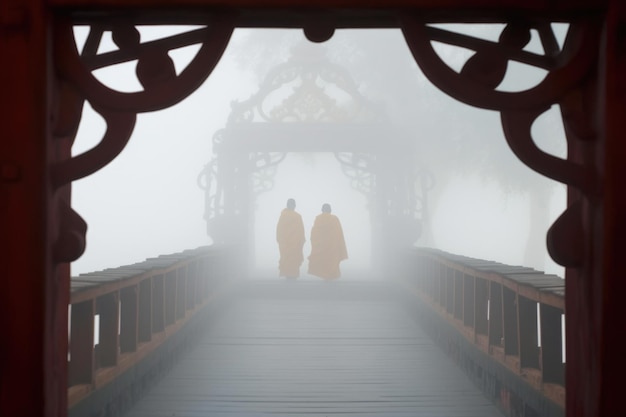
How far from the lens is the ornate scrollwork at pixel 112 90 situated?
9.62 ft

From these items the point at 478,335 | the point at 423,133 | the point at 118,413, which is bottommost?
the point at 118,413

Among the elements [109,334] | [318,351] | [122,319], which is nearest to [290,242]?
[318,351]

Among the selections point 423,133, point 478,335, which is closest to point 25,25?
point 478,335

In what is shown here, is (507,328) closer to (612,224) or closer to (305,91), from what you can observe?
(612,224)

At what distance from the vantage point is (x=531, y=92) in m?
2.95

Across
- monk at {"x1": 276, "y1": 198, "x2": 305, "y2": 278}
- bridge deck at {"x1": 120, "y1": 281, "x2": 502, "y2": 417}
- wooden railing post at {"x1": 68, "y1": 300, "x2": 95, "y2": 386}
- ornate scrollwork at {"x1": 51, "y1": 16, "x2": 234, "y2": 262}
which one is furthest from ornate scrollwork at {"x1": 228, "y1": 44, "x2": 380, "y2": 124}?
ornate scrollwork at {"x1": 51, "y1": 16, "x2": 234, "y2": 262}

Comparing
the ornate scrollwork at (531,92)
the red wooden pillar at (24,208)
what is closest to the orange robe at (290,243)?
the ornate scrollwork at (531,92)

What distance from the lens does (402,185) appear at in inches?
654

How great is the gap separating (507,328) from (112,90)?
3.90 m

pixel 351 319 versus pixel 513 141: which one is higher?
pixel 513 141

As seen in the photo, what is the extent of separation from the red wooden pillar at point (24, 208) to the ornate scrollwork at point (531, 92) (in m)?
1.44

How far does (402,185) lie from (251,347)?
8326mm

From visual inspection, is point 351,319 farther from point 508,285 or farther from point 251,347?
point 508,285

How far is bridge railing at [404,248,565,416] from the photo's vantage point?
4.80 metres
